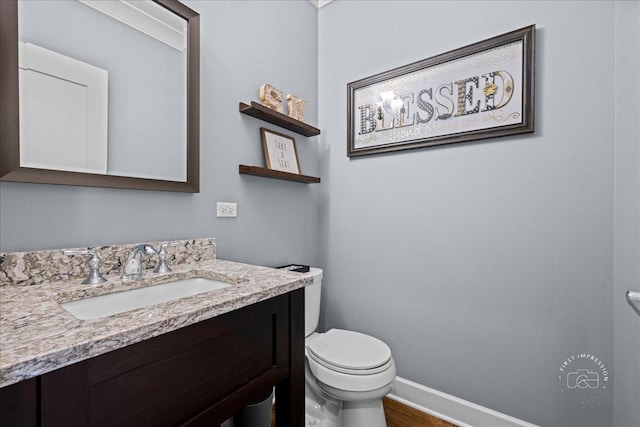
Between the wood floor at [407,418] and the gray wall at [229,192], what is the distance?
3.31 ft

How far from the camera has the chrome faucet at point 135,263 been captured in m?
0.99

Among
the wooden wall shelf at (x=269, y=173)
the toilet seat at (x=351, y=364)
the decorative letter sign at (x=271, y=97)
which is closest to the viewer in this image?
the toilet seat at (x=351, y=364)

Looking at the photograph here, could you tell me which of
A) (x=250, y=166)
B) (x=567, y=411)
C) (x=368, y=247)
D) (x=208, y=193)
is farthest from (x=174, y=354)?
(x=567, y=411)

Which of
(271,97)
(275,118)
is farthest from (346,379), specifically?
(271,97)

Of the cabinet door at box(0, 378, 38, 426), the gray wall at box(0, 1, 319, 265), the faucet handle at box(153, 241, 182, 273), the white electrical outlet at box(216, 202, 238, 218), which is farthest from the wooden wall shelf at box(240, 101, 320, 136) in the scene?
the cabinet door at box(0, 378, 38, 426)

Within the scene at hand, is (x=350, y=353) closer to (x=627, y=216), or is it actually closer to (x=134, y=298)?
(x=134, y=298)

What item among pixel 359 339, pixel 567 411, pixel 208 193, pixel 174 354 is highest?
pixel 208 193

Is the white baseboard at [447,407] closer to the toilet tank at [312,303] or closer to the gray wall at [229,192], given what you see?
the toilet tank at [312,303]

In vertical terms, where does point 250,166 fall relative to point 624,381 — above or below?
above

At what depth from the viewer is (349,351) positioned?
1.41 metres

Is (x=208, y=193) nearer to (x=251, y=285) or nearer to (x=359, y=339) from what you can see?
A: (x=251, y=285)

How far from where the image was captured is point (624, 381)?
1108 millimetres

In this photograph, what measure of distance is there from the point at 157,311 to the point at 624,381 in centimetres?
165

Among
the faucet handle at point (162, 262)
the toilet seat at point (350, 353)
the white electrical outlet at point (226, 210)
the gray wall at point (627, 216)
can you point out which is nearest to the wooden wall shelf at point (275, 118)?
the white electrical outlet at point (226, 210)
